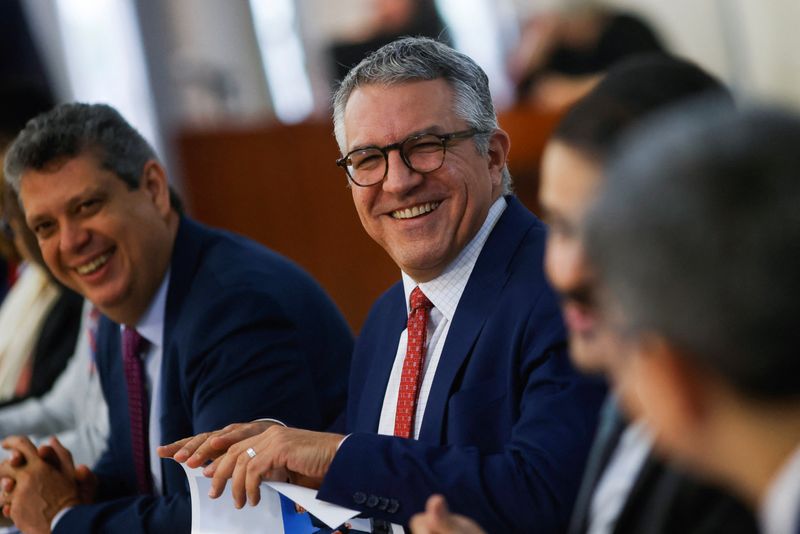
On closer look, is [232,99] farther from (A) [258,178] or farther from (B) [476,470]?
(B) [476,470]

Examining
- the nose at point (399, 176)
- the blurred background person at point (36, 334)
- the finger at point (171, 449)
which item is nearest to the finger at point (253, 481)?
the finger at point (171, 449)

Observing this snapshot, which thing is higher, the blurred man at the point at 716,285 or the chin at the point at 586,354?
the blurred man at the point at 716,285

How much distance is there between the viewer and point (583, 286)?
1.24 metres

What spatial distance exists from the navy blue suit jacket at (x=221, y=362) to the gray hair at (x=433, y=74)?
0.51 meters

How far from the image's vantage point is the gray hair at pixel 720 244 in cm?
86

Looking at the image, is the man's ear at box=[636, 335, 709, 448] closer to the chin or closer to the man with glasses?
the chin

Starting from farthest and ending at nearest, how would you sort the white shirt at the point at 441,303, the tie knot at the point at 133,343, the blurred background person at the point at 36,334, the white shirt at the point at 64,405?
the blurred background person at the point at 36,334
the white shirt at the point at 64,405
the tie knot at the point at 133,343
the white shirt at the point at 441,303

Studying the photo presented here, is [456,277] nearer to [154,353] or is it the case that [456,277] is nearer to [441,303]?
[441,303]

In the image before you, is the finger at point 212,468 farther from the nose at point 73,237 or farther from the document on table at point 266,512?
the nose at point 73,237

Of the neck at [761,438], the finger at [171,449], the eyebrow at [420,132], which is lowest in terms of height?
the finger at [171,449]

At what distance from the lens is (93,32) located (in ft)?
23.8

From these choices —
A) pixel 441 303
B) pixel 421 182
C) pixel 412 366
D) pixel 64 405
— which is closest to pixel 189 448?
pixel 412 366

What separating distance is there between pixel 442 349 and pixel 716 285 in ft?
4.04

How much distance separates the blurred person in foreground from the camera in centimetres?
127
